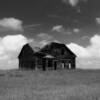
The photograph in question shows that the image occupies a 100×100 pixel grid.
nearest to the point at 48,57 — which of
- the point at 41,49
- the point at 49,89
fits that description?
the point at 41,49

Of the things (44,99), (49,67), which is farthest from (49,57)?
(44,99)

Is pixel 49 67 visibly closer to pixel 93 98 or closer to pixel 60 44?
pixel 60 44

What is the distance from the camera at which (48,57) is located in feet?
165

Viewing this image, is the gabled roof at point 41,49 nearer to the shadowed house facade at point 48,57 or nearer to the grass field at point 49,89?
the shadowed house facade at point 48,57

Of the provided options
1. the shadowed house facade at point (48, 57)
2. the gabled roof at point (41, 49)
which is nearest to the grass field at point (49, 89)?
Result: the shadowed house facade at point (48, 57)

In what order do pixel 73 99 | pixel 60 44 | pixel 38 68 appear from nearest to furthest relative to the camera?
pixel 73 99 < pixel 38 68 < pixel 60 44

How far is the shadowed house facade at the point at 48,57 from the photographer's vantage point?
5034 centimetres

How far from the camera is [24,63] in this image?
179 ft

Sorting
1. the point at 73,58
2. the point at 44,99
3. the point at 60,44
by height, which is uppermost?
the point at 60,44

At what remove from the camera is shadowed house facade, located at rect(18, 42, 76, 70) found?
50.3 m

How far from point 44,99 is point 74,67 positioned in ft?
147

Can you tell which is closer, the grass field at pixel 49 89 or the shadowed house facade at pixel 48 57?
the grass field at pixel 49 89

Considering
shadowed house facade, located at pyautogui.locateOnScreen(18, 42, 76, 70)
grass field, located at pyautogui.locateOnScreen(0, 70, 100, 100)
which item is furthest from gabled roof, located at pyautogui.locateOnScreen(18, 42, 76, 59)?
grass field, located at pyautogui.locateOnScreen(0, 70, 100, 100)

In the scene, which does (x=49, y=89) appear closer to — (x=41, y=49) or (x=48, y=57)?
(x=48, y=57)
